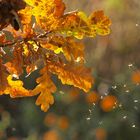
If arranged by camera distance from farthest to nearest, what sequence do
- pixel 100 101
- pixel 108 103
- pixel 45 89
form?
pixel 100 101, pixel 108 103, pixel 45 89

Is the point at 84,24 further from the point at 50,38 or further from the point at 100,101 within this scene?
the point at 100,101

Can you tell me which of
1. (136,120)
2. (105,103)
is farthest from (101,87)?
(136,120)

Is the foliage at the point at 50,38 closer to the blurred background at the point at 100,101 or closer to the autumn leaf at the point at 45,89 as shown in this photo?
the autumn leaf at the point at 45,89

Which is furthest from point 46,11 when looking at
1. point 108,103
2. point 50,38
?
point 108,103

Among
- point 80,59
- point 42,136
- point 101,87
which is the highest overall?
point 80,59

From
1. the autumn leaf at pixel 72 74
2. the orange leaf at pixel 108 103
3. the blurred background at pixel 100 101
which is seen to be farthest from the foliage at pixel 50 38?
the orange leaf at pixel 108 103

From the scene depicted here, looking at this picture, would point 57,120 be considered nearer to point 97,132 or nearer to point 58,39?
point 97,132
